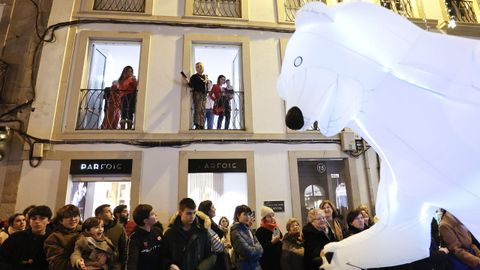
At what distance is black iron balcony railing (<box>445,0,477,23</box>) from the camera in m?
8.79

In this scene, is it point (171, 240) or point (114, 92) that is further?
point (114, 92)

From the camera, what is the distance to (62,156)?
638cm

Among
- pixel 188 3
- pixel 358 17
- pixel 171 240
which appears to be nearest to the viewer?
pixel 358 17

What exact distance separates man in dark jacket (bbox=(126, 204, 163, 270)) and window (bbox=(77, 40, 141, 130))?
12.9 ft

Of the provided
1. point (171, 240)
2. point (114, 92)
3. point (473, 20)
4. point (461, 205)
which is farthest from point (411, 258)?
point (473, 20)

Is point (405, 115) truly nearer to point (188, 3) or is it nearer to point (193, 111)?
point (193, 111)

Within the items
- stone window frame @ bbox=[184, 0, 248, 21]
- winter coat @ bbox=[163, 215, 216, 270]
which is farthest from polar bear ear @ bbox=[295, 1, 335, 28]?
stone window frame @ bbox=[184, 0, 248, 21]

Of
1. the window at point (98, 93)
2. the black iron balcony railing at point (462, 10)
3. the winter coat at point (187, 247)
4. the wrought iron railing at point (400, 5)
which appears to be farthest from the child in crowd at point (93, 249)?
the black iron balcony railing at point (462, 10)

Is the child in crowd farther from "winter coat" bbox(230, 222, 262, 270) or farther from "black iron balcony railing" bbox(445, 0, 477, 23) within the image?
"black iron balcony railing" bbox(445, 0, 477, 23)

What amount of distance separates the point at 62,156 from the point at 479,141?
6598 mm

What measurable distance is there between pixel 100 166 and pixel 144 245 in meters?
3.73

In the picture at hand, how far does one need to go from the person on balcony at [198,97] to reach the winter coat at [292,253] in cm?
367

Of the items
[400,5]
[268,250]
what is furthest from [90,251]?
[400,5]

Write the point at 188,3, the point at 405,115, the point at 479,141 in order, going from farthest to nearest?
the point at 188,3 → the point at 405,115 → the point at 479,141
